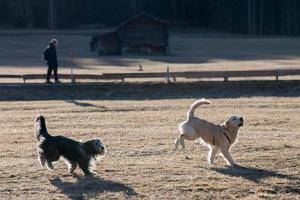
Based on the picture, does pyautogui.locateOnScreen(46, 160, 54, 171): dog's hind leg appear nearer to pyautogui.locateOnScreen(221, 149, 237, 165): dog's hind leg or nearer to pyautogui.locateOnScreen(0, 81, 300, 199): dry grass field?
pyautogui.locateOnScreen(0, 81, 300, 199): dry grass field

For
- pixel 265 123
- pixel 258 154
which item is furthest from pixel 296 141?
pixel 265 123

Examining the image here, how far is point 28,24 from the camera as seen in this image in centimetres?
8050

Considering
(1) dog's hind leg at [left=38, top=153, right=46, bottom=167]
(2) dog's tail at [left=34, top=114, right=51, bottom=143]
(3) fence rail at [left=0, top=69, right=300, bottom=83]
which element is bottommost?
(1) dog's hind leg at [left=38, top=153, right=46, bottom=167]

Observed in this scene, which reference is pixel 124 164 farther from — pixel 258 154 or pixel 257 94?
pixel 257 94

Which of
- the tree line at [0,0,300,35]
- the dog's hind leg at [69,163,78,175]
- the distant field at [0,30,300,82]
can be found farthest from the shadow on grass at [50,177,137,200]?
the tree line at [0,0,300,35]

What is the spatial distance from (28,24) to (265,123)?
6569 cm

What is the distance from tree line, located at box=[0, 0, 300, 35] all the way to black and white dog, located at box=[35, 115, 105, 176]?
69128 millimetres

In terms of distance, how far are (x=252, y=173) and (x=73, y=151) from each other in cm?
271

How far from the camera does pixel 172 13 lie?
275 feet

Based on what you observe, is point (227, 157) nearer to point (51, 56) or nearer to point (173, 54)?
point (51, 56)

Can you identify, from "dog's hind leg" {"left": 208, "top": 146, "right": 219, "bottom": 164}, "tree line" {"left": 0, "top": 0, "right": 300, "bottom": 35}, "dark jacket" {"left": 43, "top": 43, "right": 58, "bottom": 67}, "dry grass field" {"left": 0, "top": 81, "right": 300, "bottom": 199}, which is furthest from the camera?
"tree line" {"left": 0, "top": 0, "right": 300, "bottom": 35}

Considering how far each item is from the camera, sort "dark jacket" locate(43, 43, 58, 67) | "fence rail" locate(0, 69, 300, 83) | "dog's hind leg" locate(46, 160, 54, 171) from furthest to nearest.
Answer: "fence rail" locate(0, 69, 300, 83), "dark jacket" locate(43, 43, 58, 67), "dog's hind leg" locate(46, 160, 54, 171)

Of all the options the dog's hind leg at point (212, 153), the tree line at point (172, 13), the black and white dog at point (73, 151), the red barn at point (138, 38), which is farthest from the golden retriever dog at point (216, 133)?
the tree line at point (172, 13)

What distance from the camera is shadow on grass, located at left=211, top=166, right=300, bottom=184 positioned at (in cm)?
1093
